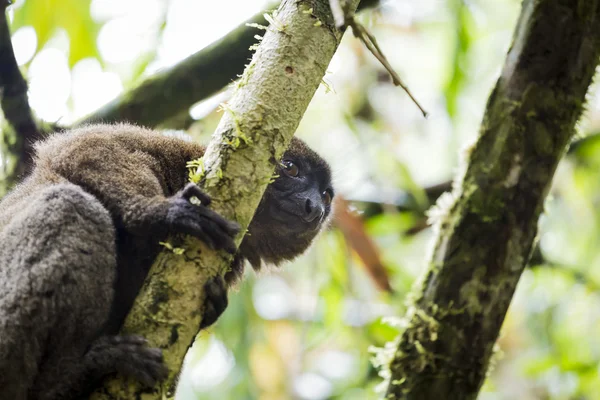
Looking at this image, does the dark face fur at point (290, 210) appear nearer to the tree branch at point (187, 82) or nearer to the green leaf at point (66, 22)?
the tree branch at point (187, 82)

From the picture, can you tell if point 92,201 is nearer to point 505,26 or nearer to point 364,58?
point 364,58

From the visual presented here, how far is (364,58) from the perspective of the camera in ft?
30.5

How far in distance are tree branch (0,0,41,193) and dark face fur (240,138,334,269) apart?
212 centimetres

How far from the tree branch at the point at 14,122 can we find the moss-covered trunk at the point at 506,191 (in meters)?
3.72

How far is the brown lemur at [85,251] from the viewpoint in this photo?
11.8 feet

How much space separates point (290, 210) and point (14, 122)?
9.10ft

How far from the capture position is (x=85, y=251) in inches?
156

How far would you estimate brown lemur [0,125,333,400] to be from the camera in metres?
3.60

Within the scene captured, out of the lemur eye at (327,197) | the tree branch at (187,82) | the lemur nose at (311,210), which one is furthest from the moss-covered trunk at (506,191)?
the tree branch at (187,82)

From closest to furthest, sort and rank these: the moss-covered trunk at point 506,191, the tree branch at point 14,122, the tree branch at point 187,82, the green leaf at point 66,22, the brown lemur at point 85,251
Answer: the brown lemur at point 85,251 < the moss-covered trunk at point 506,191 < the tree branch at point 14,122 < the green leaf at point 66,22 < the tree branch at point 187,82

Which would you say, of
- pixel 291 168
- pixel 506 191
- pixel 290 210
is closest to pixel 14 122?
pixel 291 168

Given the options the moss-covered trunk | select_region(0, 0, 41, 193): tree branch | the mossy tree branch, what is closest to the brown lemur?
the mossy tree branch

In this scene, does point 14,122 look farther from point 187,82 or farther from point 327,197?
point 327,197

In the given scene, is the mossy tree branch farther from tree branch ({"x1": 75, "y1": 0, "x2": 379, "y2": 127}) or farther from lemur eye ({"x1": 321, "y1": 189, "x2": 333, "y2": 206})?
lemur eye ({"x1": 321, "y1": 189, "x2": 333, "y2": 206})
